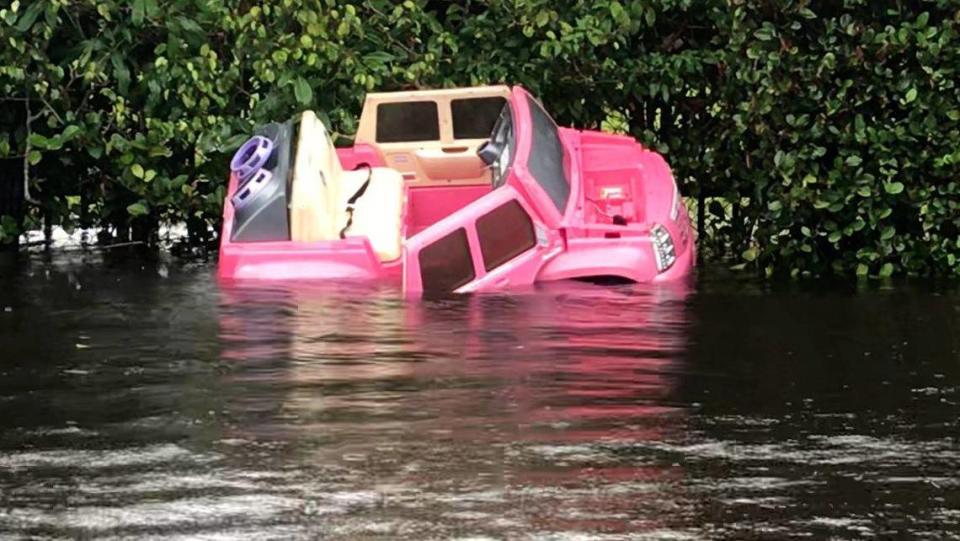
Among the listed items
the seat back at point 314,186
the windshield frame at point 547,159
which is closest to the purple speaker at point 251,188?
the seat back at point 314,186

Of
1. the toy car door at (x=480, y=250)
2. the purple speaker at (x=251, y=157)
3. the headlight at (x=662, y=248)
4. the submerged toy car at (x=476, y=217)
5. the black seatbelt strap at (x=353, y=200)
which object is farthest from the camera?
the purple speaker at (x=251, y=157)

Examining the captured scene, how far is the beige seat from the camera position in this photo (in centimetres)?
1369

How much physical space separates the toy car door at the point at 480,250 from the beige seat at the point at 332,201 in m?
0.37

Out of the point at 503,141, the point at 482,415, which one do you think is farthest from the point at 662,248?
the point at 482,415

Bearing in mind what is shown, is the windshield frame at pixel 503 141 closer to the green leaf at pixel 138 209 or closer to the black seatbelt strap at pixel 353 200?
the black seatbelt strap at pixel 353 200

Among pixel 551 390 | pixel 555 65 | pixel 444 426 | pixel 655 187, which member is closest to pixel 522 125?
pixel 655 187

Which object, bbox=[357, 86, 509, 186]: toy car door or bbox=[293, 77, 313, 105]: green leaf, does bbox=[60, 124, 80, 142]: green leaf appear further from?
bbox=[357, 86, 509, 186]: toy car door

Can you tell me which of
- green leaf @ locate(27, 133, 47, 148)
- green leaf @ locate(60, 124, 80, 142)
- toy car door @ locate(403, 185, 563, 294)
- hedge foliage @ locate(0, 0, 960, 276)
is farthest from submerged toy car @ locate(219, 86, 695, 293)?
green leaf @ locate(27, 133, 47, 148)

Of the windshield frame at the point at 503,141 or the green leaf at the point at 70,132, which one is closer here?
the windshield frame at the point at 503,141

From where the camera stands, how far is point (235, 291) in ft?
44.7

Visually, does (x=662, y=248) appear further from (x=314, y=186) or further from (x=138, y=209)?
(x=138, y=209)

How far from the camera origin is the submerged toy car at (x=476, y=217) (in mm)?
13414

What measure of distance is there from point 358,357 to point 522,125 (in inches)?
150

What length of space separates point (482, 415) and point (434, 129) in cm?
685
